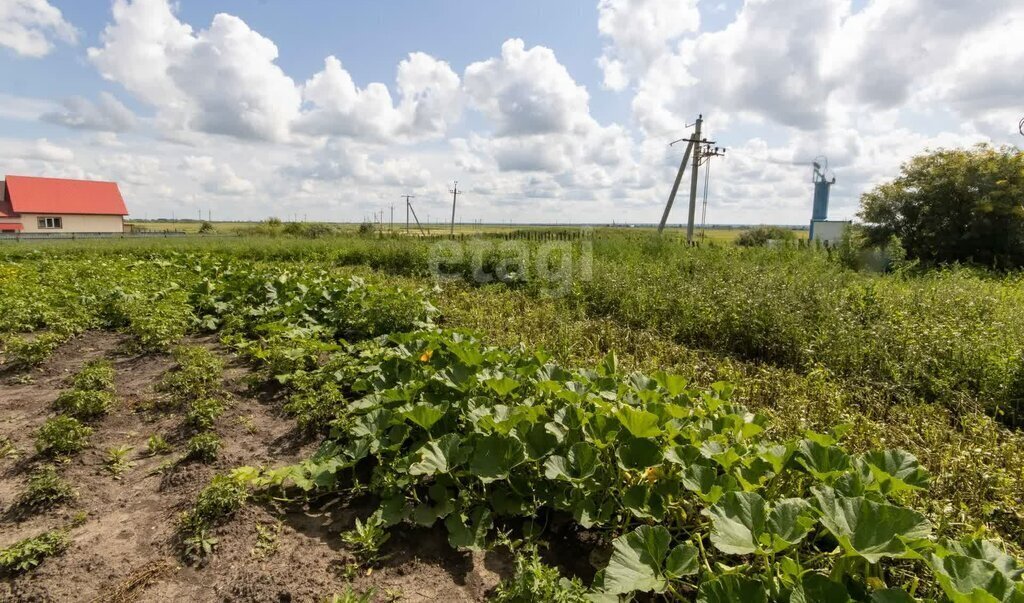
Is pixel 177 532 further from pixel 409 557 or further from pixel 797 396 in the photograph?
pixel 797 396

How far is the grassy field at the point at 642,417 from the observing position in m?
1.61

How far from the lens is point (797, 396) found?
3.98m

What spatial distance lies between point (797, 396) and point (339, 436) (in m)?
3.61

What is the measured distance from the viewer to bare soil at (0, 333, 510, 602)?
1886 mm

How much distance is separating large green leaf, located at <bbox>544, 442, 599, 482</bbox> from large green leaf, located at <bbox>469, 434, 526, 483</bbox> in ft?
0.48

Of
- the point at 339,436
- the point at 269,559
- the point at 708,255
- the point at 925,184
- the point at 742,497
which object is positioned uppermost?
the point at 925,184

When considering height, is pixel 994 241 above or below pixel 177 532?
above

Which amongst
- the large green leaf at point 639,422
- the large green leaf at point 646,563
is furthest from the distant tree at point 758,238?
the large green leaf at point 646,563

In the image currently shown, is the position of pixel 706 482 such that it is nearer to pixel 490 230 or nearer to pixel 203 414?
pixel 203 414

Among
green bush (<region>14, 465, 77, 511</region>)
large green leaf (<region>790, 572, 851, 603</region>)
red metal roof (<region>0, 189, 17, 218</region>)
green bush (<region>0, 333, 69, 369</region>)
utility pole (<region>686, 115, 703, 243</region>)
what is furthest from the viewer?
red metal roof (<region>0, 189, 17, 218</region>)

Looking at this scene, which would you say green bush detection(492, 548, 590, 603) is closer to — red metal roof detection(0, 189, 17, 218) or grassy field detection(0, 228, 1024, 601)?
grassy field detection(0, 228, 1024, 601)

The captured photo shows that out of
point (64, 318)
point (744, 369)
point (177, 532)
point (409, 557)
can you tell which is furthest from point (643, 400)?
point (64, 318)

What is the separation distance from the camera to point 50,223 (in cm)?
Result: 3459

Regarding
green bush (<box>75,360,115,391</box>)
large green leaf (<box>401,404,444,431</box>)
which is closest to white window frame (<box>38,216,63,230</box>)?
green bush (<box>75,360,115,391</box>)
